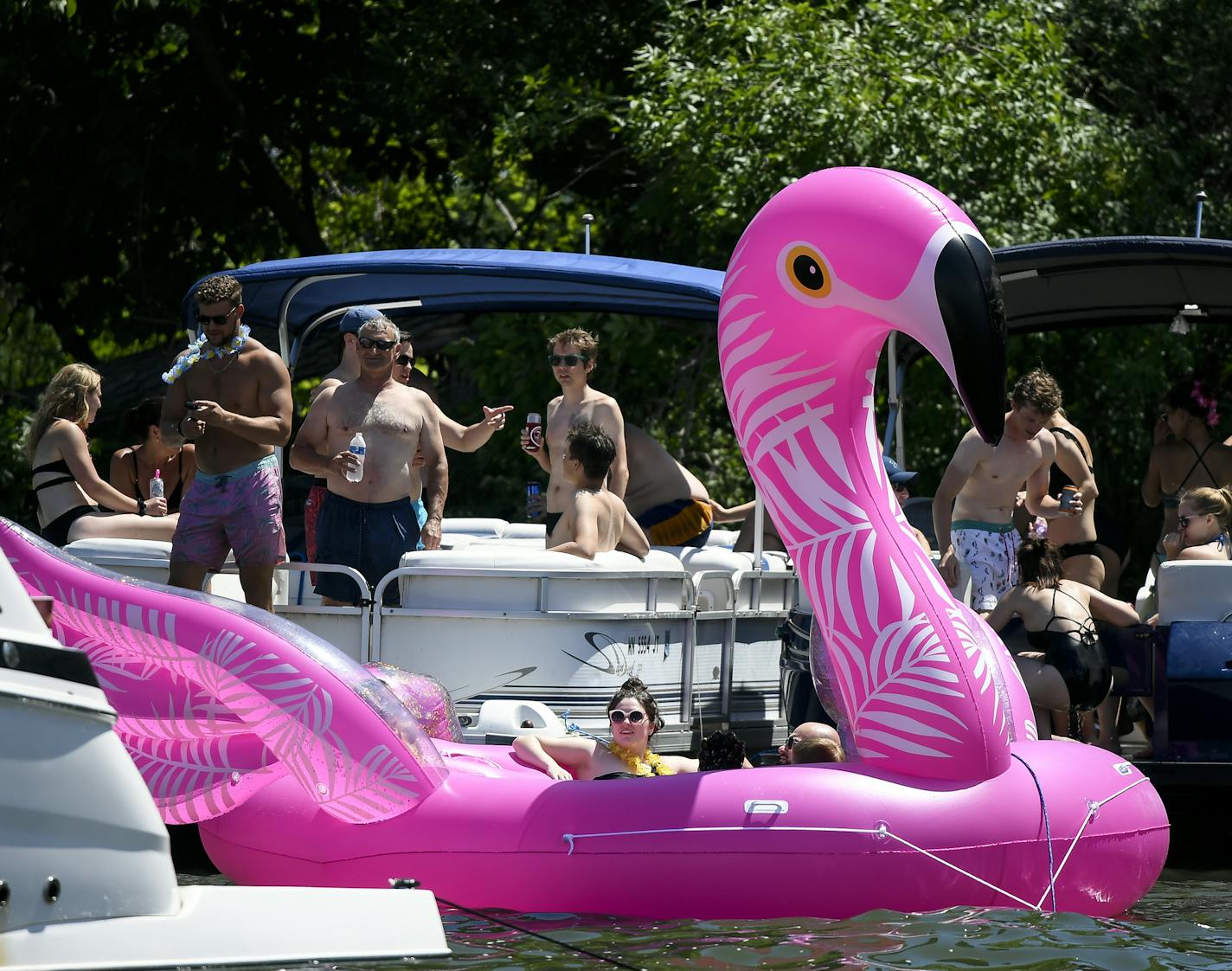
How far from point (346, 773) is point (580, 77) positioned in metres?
11.5

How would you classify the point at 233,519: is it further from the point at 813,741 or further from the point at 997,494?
the point at 997,494

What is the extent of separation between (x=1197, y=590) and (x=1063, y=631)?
22.0 inches

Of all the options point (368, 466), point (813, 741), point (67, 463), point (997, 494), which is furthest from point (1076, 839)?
point (67, 463)

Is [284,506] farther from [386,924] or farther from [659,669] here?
[386,924]

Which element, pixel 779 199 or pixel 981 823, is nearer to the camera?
pixel 981 823

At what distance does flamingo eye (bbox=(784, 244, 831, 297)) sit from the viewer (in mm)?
5930

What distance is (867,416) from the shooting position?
624 centimetres

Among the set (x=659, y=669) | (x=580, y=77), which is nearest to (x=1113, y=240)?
(x=659, y=669)

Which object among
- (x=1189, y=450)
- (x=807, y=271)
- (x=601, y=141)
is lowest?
(x=1189, y=450)

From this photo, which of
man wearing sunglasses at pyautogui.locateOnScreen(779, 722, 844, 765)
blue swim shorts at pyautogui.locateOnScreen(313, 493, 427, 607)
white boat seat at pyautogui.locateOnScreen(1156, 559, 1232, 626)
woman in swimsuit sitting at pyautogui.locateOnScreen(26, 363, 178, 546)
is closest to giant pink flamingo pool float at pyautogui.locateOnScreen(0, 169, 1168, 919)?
man wearing sunglasses at pyautogui.locateOnScreen(779, 722, 844, 765)

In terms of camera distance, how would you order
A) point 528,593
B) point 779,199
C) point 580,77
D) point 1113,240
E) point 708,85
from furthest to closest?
point 580,77
point 708,85
point 1113,240
point 528,593
point 779,199

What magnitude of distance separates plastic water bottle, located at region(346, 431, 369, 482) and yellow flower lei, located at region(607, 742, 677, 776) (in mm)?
1743

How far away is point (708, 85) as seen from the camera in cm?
1363

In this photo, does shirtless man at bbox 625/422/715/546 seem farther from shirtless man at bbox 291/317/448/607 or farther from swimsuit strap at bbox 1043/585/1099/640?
swimsuit strap at bbox 1043/585/1099/640
